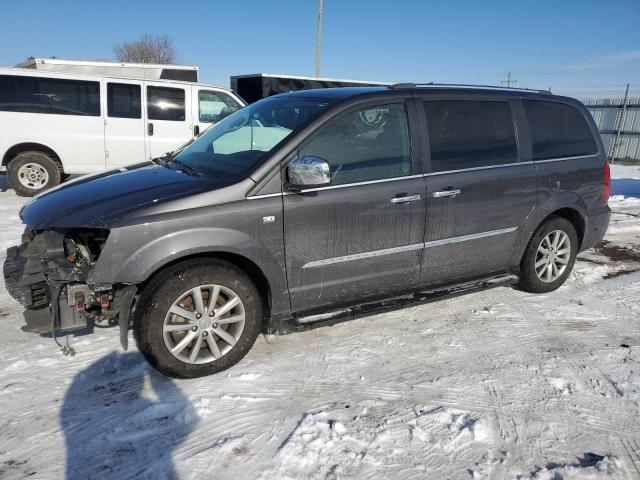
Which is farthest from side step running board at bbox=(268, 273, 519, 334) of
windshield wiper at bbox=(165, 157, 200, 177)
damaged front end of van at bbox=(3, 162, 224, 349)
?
windshield wiper at bbox=(165, 157, 200, 177)

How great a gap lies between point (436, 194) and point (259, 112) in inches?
62.3

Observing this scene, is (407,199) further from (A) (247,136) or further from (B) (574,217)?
(B) (574,217)

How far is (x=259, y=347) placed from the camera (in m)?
3.51

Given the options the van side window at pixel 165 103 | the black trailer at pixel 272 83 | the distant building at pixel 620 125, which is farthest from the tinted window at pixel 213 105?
the distant building at pixel 620 125

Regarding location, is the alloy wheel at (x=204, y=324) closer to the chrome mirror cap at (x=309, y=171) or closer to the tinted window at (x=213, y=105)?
the chrome mirror cap at (x=309, y=171)

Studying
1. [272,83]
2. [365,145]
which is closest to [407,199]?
[365,145]

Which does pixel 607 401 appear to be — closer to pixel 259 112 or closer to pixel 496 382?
pixel 496 382

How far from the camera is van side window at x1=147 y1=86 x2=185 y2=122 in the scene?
884cm

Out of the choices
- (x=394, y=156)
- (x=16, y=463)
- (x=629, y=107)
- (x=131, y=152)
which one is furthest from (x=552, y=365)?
(x=629, y=107)

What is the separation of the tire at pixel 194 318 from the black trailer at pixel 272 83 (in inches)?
479

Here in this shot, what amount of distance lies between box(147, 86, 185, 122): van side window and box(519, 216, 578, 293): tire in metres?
6.99

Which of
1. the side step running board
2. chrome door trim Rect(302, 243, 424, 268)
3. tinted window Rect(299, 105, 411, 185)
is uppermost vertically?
tinted window Rect(299, 105, 411, 185)

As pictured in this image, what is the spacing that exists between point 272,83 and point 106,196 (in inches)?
495

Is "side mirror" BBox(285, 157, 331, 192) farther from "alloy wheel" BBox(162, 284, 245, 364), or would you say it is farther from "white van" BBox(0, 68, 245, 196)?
"white van" BBox(0, 68, 245, 196)
